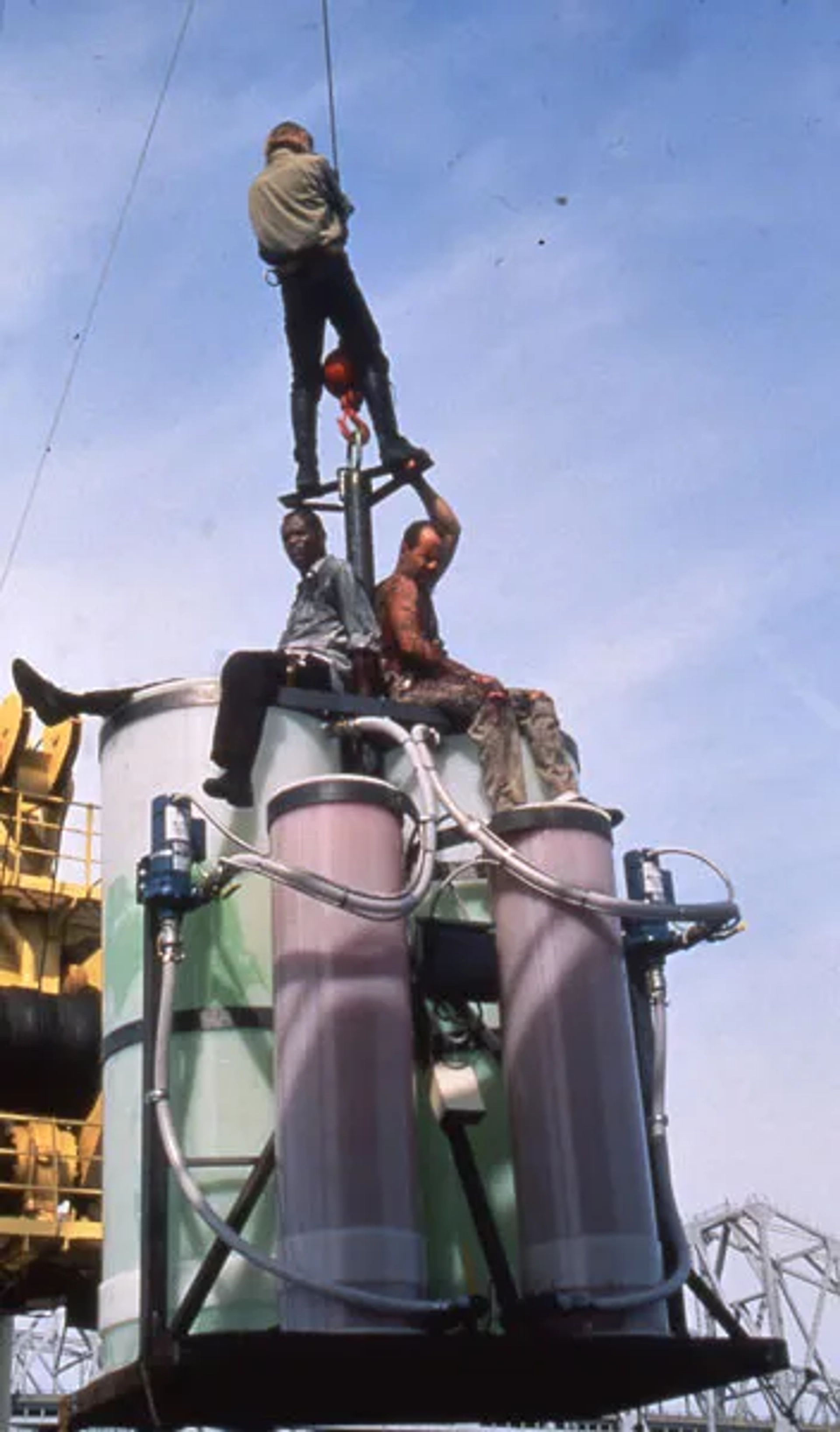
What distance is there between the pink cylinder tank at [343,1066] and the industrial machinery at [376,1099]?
16 millimetres

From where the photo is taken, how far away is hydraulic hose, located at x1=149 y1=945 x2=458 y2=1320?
795cm

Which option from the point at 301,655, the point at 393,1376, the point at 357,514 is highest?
the point at 357,514

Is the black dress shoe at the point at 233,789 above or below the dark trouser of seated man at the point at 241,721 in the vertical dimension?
below

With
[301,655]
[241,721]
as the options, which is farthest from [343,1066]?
[301,655]

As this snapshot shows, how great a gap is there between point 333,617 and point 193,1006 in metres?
2.76

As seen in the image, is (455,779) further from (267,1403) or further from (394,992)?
(267,1403)

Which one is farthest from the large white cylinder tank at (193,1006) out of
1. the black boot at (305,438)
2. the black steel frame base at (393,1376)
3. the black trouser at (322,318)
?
the black trouser at (322,318)

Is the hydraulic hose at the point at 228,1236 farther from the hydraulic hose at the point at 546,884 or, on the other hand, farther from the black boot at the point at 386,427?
the black boot at the point at 386,427

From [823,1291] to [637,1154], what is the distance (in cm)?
11751

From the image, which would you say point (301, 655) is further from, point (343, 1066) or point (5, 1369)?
point (5, 1369)

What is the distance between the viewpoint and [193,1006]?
934 centimetres

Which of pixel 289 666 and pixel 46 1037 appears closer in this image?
pixel 289 666

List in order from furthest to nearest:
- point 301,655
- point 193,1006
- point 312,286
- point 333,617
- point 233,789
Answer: point 312,286 < point 333,617 < point 301,655 < point 233,789 < point 193,1006

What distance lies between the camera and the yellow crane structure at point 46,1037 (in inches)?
920
